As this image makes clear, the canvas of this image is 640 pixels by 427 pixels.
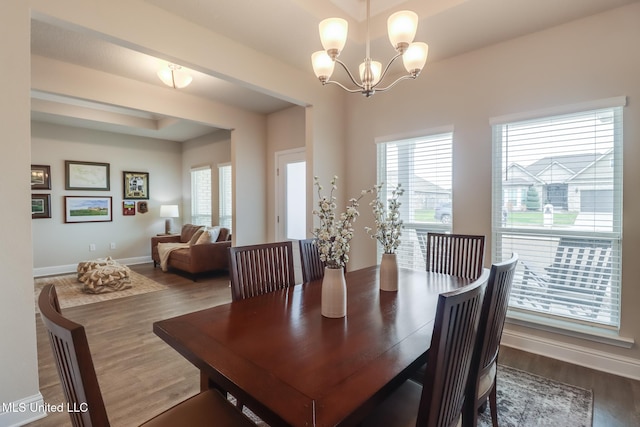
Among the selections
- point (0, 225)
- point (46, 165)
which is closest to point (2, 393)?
point (0, 225)

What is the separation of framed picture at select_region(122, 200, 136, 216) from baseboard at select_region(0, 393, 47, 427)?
17.8ft

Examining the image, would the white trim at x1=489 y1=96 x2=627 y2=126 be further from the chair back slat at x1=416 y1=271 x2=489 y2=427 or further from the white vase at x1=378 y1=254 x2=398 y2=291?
the chair back slat at x1=416 y1=271 x2=489 y2=427

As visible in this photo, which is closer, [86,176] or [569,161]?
[569,161]

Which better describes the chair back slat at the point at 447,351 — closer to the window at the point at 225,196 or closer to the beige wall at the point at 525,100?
the beige wall at the point at 525,100

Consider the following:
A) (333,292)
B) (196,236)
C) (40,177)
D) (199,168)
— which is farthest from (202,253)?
(333,292)

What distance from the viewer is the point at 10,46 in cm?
182

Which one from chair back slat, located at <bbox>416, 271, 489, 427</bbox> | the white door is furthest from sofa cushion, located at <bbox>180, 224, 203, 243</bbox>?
chair back slat, located at <bbox>416, 271, 489, 427</bbox>

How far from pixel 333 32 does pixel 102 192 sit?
6.40 metres

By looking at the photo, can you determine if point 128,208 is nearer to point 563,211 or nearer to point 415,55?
point 415,55

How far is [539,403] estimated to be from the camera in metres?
2.04

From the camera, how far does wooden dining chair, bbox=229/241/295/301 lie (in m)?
1.84

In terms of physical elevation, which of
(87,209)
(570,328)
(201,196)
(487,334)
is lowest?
(570,328)

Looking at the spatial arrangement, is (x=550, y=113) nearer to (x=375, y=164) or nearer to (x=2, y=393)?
(x=375, y=164)

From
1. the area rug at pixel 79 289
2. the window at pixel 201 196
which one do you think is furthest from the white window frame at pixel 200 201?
the area rug at pixel 79 289
